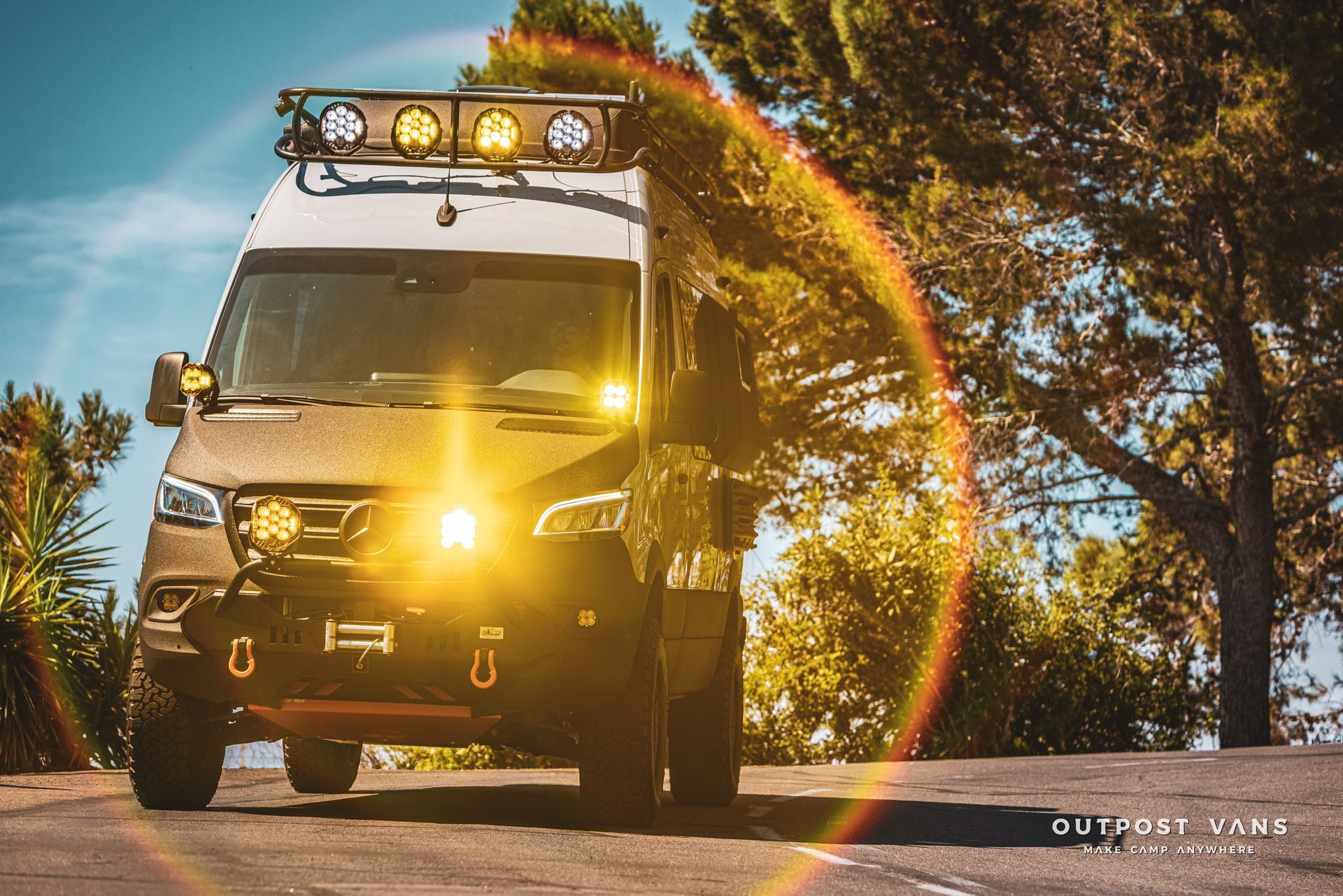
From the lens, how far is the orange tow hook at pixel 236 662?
24.1 ft

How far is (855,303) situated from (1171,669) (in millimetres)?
6394

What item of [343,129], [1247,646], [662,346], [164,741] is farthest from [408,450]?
[1247,646]

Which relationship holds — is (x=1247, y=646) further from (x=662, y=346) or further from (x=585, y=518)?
(x=585, y=518)

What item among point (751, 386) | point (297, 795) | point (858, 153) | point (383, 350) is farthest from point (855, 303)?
point (383, 350)


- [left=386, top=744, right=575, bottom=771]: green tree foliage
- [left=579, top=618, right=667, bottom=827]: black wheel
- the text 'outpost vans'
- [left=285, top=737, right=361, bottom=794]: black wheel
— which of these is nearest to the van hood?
the text 'outpost vans'

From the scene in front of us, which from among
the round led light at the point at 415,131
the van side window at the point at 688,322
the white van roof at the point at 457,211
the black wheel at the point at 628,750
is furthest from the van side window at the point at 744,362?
the black wheel at the point at 628,750

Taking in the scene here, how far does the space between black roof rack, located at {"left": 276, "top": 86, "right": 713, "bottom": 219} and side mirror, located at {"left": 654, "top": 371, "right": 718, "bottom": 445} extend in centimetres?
133

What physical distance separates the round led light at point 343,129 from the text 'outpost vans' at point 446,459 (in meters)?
0.01

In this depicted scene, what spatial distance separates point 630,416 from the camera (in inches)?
Result: 310

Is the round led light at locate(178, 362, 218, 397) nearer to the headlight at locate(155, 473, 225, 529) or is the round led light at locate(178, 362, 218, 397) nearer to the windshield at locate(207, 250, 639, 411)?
the windshield at locate(207, 250, 639, 411)

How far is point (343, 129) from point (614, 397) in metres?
2.25

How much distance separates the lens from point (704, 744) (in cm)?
1022

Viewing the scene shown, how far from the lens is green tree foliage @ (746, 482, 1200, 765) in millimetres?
21156

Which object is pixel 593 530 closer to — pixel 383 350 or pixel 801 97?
pixel 383 350
